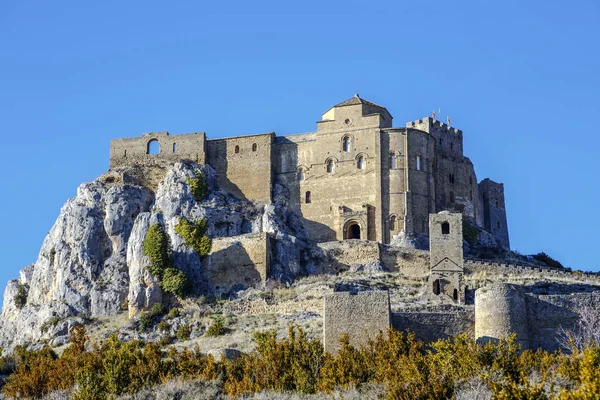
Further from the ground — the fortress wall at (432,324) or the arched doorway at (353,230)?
the arched doorway at (353,230)

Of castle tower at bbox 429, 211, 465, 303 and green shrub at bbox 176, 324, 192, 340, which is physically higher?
castle tower at bbox 429, 211, 465, 303

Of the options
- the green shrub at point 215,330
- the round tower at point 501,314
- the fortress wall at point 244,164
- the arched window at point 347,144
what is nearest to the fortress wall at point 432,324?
the round tower at point 501,314

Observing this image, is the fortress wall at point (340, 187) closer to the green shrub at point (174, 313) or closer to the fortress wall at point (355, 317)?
the green shrub at point (174, 313)

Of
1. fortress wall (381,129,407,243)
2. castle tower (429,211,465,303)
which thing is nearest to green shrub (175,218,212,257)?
fortress wall (381,129,407,243)

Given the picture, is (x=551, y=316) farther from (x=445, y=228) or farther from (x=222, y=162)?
(x=222, y=162)

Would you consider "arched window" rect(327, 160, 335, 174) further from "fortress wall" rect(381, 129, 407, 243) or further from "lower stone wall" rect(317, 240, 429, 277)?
"lower stone wall" rect(317, 240, 429, 277)

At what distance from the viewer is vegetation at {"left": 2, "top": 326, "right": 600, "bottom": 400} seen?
41062 mm

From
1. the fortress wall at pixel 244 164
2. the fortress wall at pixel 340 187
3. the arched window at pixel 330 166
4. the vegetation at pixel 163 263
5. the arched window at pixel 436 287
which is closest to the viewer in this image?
the arched window at pixel 436 287

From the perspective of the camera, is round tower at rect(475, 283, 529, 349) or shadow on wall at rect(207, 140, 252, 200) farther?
shadow on wall at rect(207, 140, 252, 200)

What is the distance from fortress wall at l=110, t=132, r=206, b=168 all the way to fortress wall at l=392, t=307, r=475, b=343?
3032 centimetres

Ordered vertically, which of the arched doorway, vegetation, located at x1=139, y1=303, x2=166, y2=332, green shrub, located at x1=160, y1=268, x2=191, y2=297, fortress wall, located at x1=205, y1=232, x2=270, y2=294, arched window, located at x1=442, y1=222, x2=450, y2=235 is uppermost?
the arched doorway

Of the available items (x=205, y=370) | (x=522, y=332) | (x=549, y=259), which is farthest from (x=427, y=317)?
(x=549, y=259)

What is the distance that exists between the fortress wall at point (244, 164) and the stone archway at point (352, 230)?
201 inches

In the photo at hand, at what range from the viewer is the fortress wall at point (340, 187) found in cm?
7150
